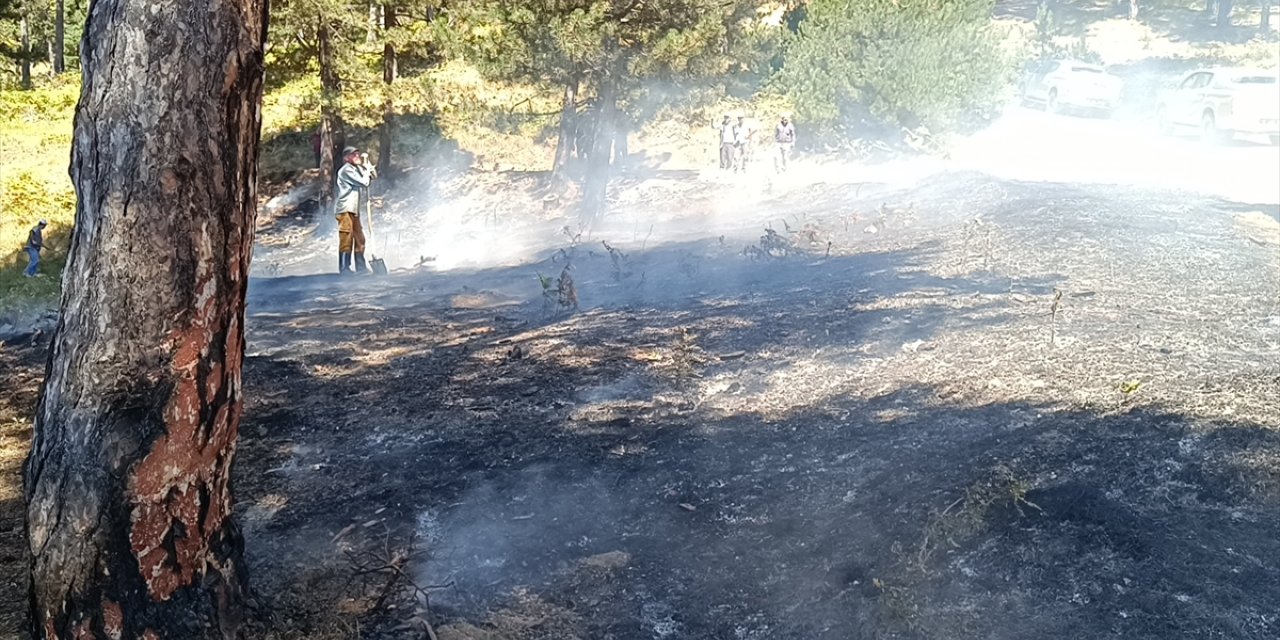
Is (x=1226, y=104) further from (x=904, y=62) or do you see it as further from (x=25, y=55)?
(x=25, y=55)

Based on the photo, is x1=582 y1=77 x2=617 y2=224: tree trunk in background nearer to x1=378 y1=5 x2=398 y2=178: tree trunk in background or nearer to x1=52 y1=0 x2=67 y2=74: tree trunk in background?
x1=378 y1=5 x2=398 y2=178: tree trunk in background

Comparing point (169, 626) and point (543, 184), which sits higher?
point (543, 184)

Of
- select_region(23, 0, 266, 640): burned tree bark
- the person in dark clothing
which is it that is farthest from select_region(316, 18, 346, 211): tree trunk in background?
select_region(23, 0, 266, 640): burned tree bark

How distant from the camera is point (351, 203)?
47.4ft

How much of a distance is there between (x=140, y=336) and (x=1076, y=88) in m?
27.9

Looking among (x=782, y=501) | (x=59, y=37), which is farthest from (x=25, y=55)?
(x=782, y=501)

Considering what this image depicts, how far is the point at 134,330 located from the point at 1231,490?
183 inches

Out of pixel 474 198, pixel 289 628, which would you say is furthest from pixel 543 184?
pixel 289 628

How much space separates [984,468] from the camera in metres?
5.05

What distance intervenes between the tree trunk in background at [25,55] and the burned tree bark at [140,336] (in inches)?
1560

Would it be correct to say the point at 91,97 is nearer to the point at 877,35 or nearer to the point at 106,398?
the point at 106,398

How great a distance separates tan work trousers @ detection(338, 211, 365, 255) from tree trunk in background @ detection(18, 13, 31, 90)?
1113 inches

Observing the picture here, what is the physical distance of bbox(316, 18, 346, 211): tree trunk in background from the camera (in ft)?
70.9

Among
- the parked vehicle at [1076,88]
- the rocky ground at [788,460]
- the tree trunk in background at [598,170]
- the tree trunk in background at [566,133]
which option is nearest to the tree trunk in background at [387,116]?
the tree trunk in background at [566,133]
